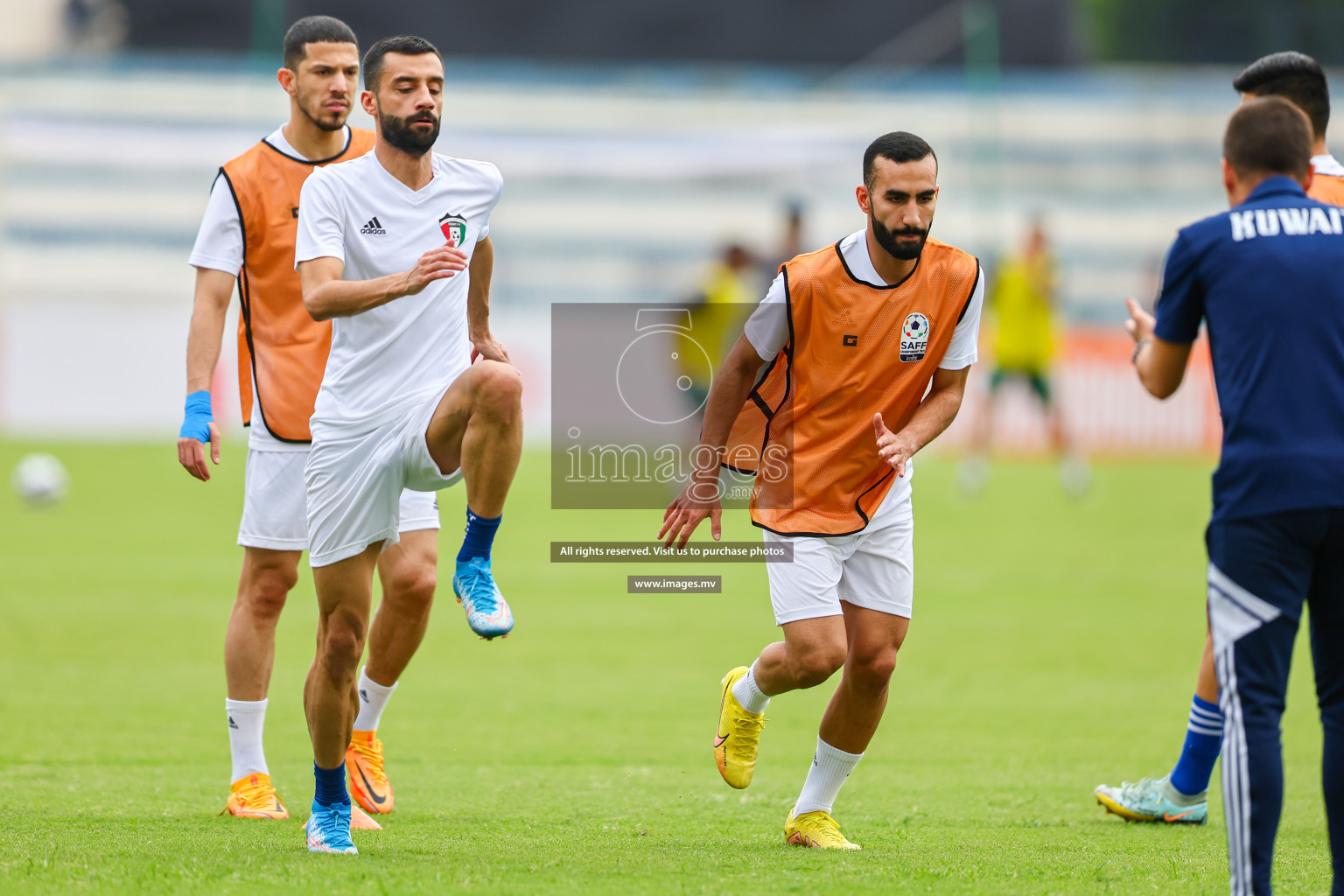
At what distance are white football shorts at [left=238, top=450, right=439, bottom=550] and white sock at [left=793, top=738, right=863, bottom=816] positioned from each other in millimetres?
1816

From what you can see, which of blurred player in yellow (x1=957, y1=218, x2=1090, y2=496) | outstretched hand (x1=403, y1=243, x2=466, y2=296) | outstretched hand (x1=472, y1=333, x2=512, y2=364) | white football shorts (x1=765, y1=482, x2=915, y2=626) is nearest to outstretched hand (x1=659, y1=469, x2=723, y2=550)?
white football shorts (x1=765, y1=482, x2=915, y2=626)

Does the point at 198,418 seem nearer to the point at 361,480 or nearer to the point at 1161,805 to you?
the point at 361,480

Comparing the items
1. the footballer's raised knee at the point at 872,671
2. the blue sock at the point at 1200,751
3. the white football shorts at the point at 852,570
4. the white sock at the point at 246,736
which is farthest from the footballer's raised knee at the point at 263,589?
the blue sock at the point at 1200,751

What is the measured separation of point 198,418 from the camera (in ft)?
18.8

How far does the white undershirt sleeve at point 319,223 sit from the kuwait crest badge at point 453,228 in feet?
1.20

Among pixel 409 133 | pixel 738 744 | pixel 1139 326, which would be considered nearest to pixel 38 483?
pixel 409 133

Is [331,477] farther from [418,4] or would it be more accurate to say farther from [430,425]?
[418,4]

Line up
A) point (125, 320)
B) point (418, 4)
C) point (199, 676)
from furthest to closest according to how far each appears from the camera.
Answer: point (418, 4) < point (125, 320) < point (199, 676)

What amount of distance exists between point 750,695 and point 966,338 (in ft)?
4.97

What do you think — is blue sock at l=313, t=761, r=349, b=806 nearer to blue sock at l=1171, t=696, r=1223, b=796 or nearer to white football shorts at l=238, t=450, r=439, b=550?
white football shorts at l=238, t=450, r=439, b=550

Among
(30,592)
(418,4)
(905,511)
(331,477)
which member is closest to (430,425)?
(331,477)

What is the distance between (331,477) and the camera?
5.08m

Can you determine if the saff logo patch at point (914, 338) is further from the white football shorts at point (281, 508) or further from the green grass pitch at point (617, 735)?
the white football shorts at point (281, 508)

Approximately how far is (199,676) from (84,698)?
839mm
